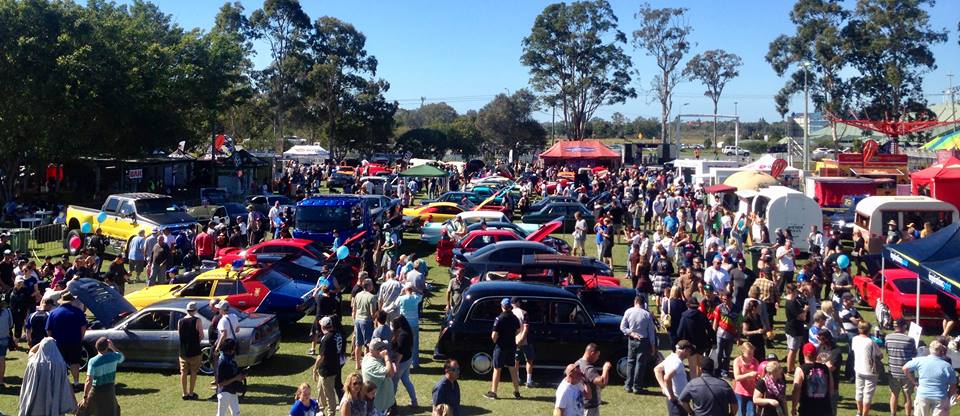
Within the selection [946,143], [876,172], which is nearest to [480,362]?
[876,172]

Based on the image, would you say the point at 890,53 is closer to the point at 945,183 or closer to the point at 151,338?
the point at 945,183

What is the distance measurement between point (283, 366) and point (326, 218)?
34.4 feet

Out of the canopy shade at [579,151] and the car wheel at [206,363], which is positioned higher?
the canopy shade at [579,151]

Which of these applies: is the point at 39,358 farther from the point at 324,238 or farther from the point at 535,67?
the point at 535,67

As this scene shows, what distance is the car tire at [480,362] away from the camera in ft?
37.8

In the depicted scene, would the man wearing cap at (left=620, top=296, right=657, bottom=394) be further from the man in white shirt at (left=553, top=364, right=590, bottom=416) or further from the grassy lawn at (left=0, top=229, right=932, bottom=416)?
the man in white shirt at (left=553, top=364, right=590, bottom=416)

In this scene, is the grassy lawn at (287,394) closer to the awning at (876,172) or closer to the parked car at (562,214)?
the parked car at (562,214)

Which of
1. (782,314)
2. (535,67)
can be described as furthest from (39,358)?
(535,67)

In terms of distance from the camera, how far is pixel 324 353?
9609mm

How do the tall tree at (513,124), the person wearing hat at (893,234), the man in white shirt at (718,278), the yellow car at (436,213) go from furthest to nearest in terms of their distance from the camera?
the tall tree at (513,124) → the yellow car at (436,213) → the person wearing hat at (893,234) → the man in white shirt at (718,278)

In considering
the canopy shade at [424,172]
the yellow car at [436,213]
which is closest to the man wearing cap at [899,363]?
the yellow car at [436,213]

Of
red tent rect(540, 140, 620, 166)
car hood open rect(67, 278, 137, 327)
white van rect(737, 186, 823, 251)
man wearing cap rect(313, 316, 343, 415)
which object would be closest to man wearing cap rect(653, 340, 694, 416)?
man wearing cap rect(313, 316, 343, 415)

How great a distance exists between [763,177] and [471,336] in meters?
21.5

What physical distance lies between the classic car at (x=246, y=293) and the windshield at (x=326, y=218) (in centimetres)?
793
